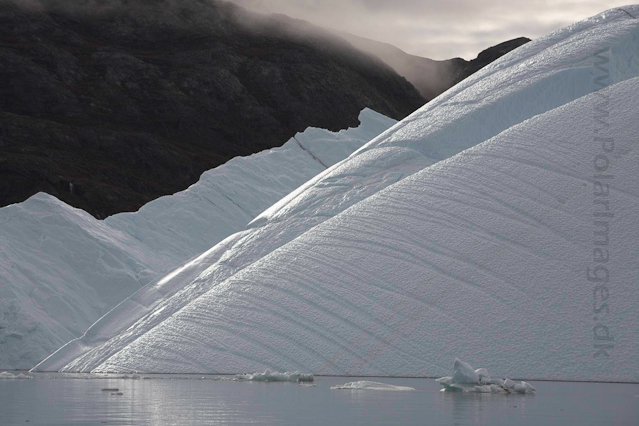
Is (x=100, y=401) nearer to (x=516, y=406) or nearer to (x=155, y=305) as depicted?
(x=516, y=406)

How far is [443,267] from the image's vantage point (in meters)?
19.8

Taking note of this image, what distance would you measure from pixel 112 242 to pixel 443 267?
59.2 ft

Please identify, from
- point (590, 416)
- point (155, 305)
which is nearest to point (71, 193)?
point (155, 305)

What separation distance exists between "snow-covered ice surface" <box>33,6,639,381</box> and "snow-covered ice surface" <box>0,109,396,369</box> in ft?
13.1

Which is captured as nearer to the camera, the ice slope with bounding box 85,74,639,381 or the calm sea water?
the calm sea water

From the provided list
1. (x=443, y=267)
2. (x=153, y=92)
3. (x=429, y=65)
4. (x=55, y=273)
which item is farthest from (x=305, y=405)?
(x=429, y=65)

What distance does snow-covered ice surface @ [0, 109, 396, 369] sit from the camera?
27.8 m

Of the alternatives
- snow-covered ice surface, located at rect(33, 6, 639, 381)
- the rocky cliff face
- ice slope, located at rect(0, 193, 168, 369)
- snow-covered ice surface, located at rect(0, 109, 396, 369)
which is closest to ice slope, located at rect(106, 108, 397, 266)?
snow-covered ice surface, located at rect(0, 109, 396, 369)

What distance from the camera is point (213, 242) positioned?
3716 cm

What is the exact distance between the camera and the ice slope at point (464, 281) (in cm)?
1758

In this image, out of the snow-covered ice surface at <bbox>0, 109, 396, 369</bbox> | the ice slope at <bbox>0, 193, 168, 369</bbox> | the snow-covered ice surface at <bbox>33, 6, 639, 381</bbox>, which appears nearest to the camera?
the snow-covered ice surface at <bbox>33, 6, 639, 381</bbox>

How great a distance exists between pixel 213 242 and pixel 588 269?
2106cm

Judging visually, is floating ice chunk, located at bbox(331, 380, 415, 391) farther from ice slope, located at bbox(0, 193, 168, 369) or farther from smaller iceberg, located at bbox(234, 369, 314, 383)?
ice slope, located at bbox(0, 193, 168, 369)

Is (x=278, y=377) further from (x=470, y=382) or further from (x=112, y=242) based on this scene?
(x=112, y=242)
